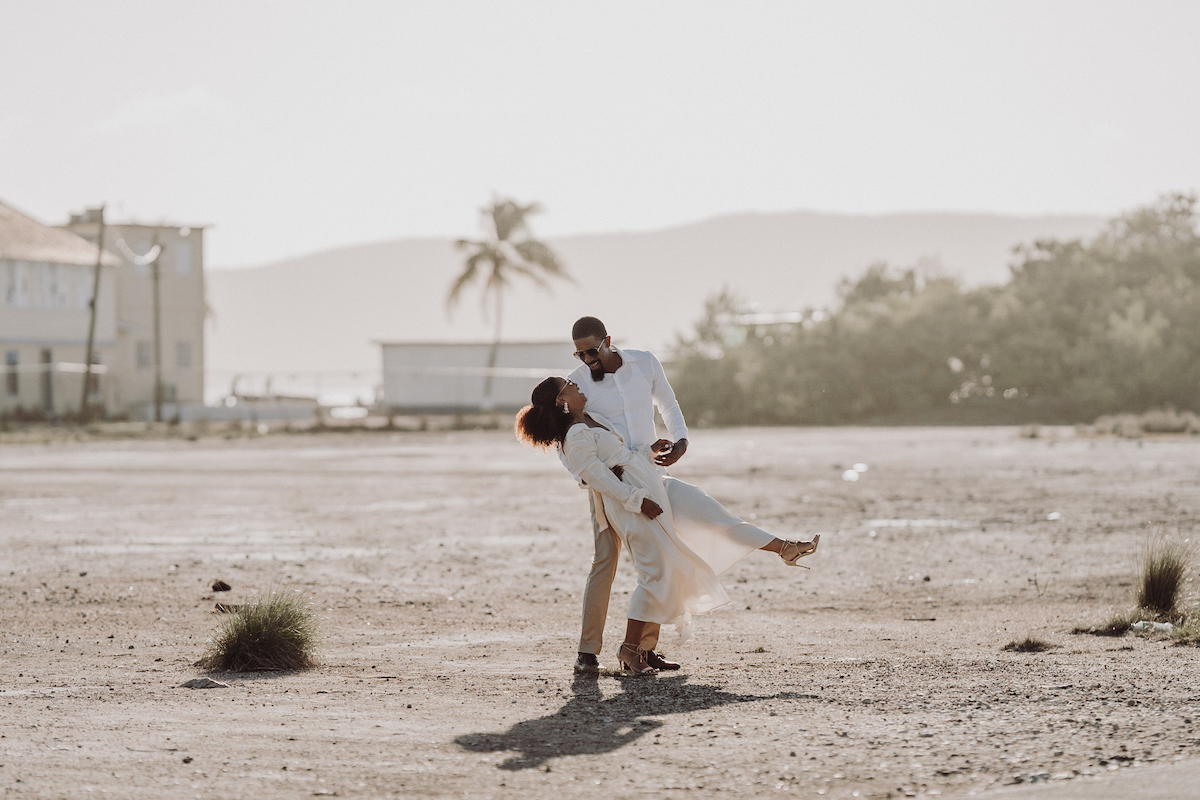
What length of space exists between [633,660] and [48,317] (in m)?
41.3

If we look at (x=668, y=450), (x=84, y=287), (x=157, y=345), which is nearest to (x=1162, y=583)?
(x=668, y=450)

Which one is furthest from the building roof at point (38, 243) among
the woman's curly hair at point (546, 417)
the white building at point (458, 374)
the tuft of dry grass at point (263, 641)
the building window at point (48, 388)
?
the woman's curly hair at point (546, 417)

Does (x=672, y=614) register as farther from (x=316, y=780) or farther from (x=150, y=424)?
(x=150, y=424)

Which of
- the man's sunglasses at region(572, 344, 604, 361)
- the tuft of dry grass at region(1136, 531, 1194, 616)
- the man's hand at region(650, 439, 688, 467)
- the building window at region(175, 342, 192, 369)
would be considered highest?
the building window at region(175, 342, 192, 369)

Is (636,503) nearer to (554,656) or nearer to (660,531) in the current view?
(660,531)

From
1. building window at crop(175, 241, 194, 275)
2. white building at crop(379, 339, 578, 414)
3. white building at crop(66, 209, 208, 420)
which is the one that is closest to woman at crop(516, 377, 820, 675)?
white building at crop(379, 339, 578, 414)

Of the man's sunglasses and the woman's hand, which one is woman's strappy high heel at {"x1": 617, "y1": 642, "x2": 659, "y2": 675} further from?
the man's sunglasses

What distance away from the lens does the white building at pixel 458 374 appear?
50.0 meters

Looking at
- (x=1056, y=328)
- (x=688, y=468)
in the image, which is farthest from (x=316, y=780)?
(x=1056, y=328)

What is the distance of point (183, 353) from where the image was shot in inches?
2034

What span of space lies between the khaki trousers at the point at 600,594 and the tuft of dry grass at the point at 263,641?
1.53 meters

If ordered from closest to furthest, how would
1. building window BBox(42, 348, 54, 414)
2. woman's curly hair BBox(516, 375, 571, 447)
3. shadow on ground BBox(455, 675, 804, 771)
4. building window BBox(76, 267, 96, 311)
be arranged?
1. shadow on ground BBox(455, 675, 804, 771)
2. woman's curly hair BBox(516, 375, 571, 447)
3. building window BBox(42, 348, 54, 414)
4. building window BBox(76, 267, 96, 311)

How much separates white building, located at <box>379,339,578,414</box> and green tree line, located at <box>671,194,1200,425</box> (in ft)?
23.4

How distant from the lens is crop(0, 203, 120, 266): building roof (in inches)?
1710
